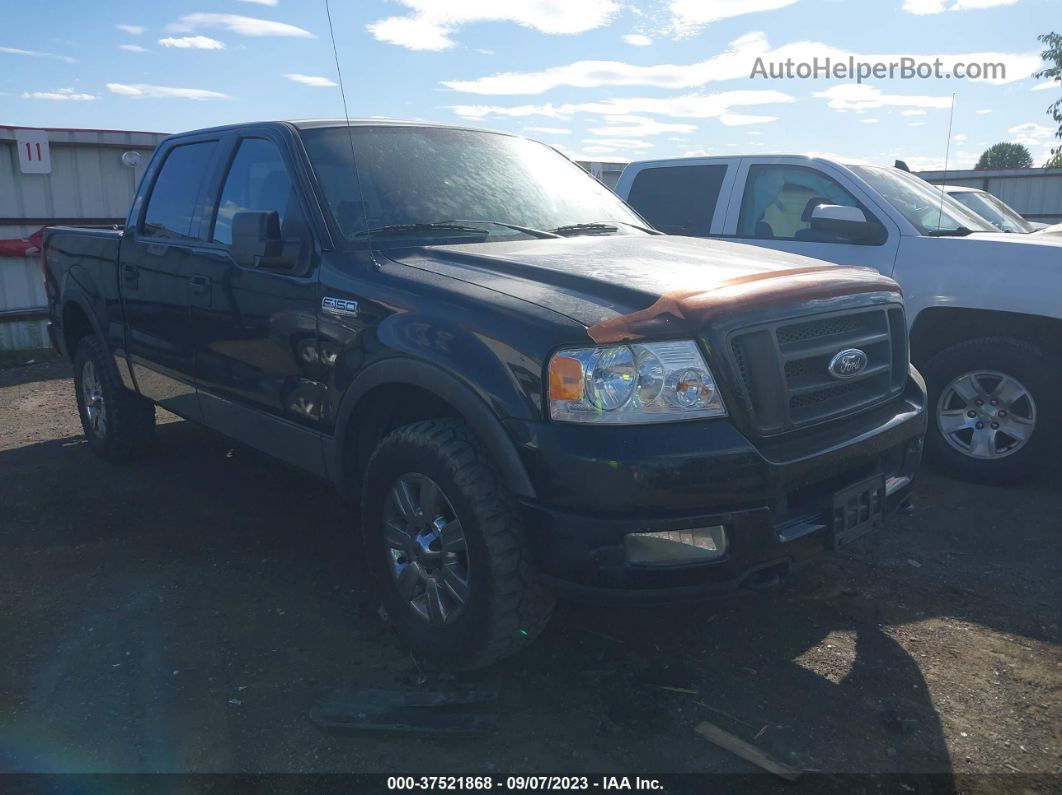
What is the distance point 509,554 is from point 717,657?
3.43 ft

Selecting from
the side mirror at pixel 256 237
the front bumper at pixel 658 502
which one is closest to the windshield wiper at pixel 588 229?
the side mirror at pixel 256 237

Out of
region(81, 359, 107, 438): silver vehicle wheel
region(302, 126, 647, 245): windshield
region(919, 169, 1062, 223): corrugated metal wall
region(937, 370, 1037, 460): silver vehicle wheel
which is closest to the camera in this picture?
region(302, 126, 647, 245): windshield

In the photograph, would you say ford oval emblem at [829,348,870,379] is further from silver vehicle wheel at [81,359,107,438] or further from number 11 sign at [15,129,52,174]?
number 11 sign at [15,129,52,174]

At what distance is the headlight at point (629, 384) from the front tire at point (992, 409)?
327 centimetres

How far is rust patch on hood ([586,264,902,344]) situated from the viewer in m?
2.78

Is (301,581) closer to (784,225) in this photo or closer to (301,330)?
(301,330)

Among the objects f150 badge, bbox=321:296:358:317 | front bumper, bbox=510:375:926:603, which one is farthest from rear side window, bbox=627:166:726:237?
front bumper, bbox=510:375:926:603

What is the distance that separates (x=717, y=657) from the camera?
3387 mm

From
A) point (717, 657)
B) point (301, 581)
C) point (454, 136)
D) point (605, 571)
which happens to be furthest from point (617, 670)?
point (454, 136)

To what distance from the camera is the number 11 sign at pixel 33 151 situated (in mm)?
9930

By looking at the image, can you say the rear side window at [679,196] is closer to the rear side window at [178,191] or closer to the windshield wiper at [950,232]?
the windshield wiper at [950,232]

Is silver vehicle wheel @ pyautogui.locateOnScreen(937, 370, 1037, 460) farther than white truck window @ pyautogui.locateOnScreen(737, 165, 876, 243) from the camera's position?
No

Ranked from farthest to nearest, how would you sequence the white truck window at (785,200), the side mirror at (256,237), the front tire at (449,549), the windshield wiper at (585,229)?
the white truck window at (785,200) → the windshield wiper at (585,229) → the side mirror at (256,237) → the front tire at (449,549)

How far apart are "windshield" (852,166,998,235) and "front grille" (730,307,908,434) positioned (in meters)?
2.43
